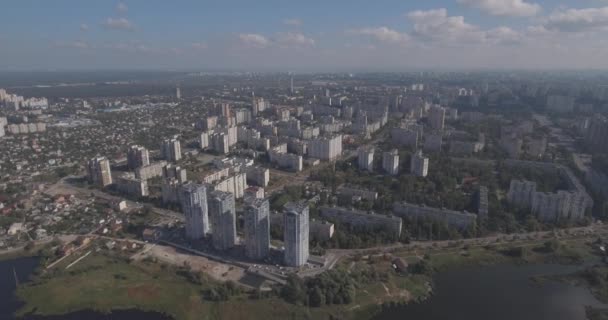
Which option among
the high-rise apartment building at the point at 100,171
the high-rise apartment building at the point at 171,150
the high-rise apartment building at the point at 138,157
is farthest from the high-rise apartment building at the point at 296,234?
the high-rise apartment building at the point at 171,150

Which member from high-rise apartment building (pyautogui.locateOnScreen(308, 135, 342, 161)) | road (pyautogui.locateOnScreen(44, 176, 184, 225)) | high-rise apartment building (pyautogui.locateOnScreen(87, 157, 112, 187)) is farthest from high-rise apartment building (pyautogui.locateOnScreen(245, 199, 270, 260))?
A: high-rise apartment building (pyautogui.locateOnScreen(308, 135, 342, 161))

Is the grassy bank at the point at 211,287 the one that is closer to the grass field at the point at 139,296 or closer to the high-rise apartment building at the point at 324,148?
the grass field at the point at 139,296

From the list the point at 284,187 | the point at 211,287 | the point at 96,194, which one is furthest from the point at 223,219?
the point at 96,194

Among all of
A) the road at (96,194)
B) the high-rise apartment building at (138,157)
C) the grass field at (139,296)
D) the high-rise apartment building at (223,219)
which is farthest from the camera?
the high-rise apartment building at (138,157)

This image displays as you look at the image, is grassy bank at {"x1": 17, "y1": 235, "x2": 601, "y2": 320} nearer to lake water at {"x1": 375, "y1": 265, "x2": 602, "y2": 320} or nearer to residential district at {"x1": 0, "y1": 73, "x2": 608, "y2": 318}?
lake water at {"x1": 375, "y1": 265, "x2": 602, "y2": 320}

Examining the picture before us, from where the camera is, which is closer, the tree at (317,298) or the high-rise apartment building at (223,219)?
the tree at (317,298)

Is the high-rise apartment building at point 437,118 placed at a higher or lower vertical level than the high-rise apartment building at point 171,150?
higher
